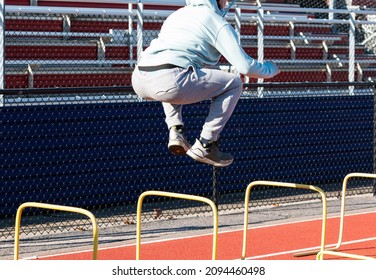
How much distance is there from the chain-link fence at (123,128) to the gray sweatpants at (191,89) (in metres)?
3.75

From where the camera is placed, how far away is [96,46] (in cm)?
1537

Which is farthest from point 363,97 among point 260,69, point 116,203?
point 260,69

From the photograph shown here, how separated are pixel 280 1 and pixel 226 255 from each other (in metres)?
13.2

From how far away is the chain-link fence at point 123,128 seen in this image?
1169 cm

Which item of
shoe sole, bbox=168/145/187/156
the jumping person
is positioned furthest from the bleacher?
the jumping person

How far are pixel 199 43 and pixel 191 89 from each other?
0.33m

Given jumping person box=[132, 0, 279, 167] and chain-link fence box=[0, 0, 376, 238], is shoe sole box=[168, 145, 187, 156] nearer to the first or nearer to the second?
jumping person box=[132, 0, 279, 167]

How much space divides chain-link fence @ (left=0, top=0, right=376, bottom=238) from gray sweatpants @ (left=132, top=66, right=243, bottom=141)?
3.75 m

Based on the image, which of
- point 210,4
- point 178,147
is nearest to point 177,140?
point 178,147

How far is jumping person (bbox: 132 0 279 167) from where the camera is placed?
6.55m

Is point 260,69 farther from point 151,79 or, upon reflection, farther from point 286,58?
point 286,58

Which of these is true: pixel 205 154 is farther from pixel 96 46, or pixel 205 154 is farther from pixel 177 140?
pixel 96 46

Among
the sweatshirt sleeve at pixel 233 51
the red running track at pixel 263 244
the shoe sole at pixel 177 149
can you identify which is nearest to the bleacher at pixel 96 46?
the red running track at pixel 263 244

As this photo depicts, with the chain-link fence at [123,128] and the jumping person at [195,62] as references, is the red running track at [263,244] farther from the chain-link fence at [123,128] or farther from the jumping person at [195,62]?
the jumping person at [195,62]
